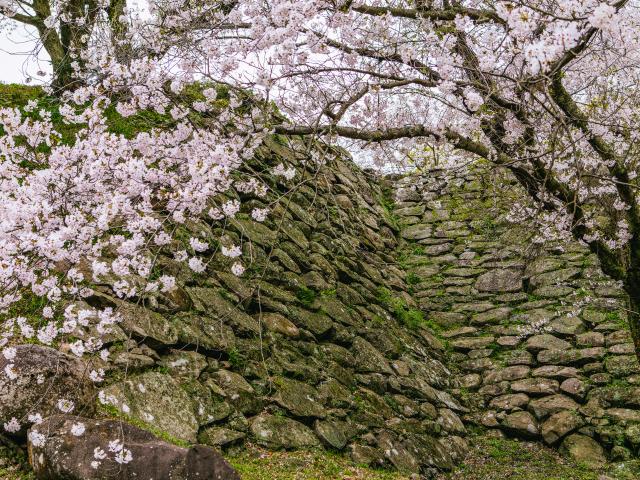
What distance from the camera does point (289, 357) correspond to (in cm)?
597

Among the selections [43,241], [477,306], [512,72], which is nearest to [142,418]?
[43,241]

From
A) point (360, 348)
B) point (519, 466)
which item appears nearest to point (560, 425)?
point (519, 466)

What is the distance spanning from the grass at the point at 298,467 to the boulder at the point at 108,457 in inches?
27.3

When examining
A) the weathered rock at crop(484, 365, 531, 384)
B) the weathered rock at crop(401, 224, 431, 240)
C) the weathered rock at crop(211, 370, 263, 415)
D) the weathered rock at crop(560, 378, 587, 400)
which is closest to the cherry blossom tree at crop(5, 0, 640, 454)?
the weathered rock at crop(211, 370, 263, 415)

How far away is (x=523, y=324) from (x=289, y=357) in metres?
4.72

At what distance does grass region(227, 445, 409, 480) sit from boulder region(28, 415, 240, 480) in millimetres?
692

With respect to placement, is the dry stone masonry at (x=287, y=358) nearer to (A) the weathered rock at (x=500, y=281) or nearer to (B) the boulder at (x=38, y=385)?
(B) the boulder at (x=38, y=385)

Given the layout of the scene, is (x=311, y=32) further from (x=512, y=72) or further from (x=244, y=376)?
(x=244, y=376)

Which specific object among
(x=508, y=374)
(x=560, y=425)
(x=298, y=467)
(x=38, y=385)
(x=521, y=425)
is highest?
(x=508, y=374)

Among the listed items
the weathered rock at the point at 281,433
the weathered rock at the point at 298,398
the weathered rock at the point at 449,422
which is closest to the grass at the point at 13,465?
the weathered rock at the point at 281,433

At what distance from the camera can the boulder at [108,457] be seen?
352 cm

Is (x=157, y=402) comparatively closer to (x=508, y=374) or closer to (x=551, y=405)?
(x=551, y=405)

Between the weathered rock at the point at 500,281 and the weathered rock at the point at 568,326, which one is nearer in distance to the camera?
the weathered rock at the point at 568,326

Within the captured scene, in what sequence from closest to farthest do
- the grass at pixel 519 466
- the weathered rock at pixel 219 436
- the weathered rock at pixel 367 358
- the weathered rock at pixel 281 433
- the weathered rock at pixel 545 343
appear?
the weathered rock at pixel 219 436, the weathered rock at pixel 281 433, the grass at pixel 519 466, the weathered rock at pixel 367 358, the weathered rock at pixel 545 343
